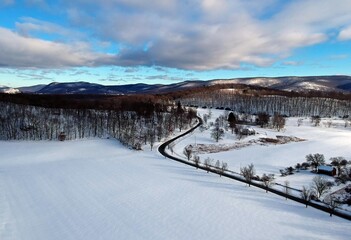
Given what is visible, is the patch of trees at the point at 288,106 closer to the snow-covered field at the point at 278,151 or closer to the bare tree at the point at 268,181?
the snow-covered field at the point at 278,151

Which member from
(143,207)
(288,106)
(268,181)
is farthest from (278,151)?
(288,106)

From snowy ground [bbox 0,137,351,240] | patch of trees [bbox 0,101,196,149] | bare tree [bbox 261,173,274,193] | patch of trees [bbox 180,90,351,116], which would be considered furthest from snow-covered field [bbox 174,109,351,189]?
patch of trees [bbox 180,90,351,116]

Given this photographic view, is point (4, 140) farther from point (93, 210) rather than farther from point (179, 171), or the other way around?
point (93, 210)

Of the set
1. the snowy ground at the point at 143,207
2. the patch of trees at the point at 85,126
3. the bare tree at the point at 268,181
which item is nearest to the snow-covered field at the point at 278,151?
the bare tree at the point at 268,181

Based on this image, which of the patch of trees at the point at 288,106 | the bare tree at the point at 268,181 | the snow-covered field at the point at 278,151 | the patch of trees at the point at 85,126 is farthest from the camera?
the patch of trees at the point at 288,106

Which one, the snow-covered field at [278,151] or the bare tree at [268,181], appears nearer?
the bare tree at [268,181]

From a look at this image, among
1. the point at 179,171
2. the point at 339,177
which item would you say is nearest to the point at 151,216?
the point at 179,171

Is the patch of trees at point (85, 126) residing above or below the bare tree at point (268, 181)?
above

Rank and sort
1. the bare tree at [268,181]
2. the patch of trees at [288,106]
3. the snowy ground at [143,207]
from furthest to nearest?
the patch of trees at [288,106]
the bare tree at [268,181]
the snowy ground at [143,207]
